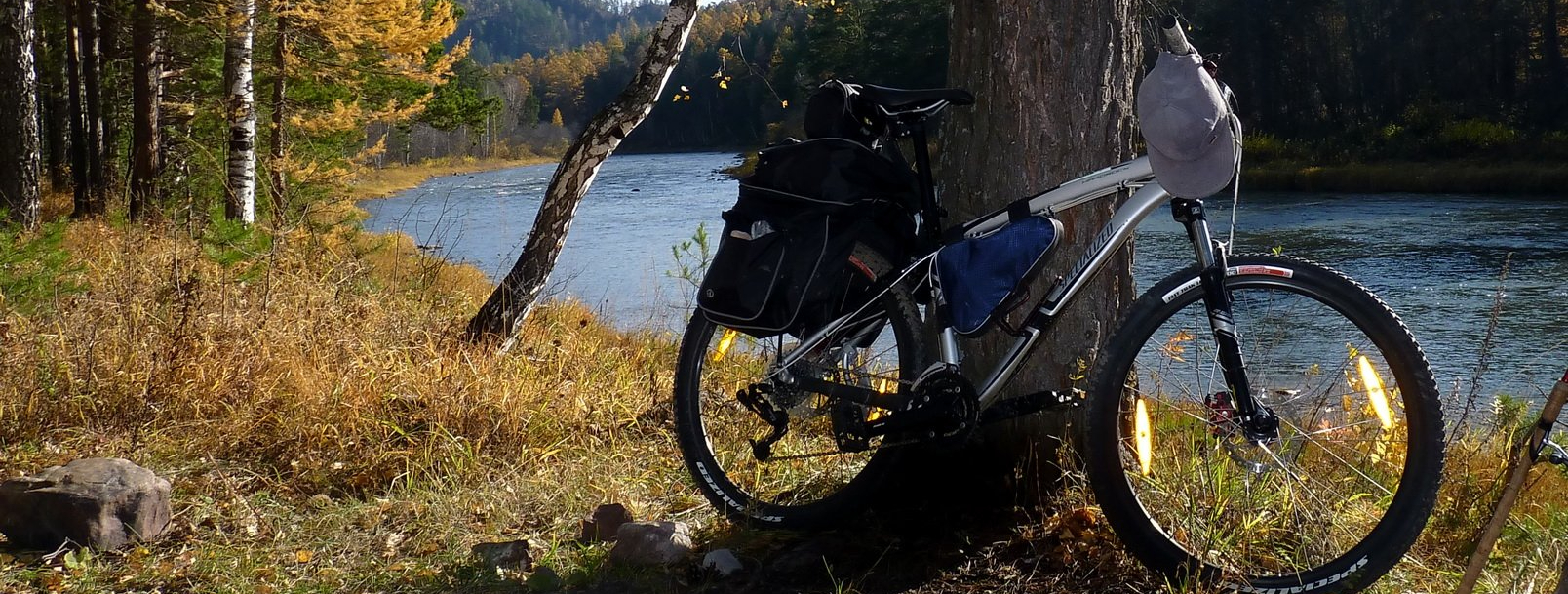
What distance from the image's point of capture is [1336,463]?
281cm

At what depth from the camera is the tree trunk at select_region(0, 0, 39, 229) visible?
9.93 m

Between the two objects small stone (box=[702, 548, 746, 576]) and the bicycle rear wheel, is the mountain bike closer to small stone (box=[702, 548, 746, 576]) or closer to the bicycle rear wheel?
the bicycle rear wheel

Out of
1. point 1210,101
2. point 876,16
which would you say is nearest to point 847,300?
point 1210,101

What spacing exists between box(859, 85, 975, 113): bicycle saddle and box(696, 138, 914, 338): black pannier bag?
0.46 feet

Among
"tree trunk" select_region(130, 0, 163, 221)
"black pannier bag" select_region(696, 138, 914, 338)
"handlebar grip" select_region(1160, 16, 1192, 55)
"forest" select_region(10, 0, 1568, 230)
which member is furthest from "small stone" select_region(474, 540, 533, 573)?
"tree trunk" select_region(130, 0, 163, 221)

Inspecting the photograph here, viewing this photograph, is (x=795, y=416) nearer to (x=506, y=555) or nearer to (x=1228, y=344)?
(x=506, y=555)

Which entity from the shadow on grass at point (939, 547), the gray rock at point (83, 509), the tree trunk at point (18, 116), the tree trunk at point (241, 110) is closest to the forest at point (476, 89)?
the tree trunk at point (241, 110)

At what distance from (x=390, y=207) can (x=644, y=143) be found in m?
53.4

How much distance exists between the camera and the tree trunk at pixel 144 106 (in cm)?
1288

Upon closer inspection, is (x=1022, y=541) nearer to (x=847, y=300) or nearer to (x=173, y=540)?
(x=847, y=300)

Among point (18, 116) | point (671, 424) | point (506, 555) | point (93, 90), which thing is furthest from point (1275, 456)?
point (93, 90)

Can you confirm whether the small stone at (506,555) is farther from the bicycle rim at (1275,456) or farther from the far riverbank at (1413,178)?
the far riverbank at (1413,178)

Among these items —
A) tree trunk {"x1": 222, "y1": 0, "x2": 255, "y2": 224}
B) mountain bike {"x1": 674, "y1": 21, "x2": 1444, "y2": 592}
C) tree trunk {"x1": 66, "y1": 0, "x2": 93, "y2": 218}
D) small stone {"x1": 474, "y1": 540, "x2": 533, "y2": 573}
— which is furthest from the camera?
tree trunk {"x1": 66, "y1": 0, "x2": 93, "y2": 218}

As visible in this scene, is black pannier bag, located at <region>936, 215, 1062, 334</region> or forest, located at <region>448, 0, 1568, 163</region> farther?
forest, located at <region>448, 0, 1568, 163</region>
